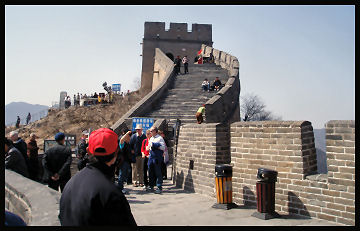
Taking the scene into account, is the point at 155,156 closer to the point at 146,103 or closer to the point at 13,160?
the point at 13,160

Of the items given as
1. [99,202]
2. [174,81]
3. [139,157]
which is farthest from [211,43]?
[99,202]

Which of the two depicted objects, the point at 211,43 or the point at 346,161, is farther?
the point at 211,43

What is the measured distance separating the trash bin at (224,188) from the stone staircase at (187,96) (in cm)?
796

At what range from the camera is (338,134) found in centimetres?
485

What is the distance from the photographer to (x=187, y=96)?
60.1ft

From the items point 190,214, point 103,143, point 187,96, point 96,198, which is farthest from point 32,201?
point 187,96

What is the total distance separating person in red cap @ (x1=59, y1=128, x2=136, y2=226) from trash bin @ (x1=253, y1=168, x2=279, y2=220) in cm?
350

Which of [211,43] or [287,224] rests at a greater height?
[211,43]

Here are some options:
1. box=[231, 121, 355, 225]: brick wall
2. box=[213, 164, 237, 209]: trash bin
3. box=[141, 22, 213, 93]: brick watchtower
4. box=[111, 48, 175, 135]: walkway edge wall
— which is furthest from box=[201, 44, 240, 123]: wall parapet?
box=[141, 22, 213, 93]: brick watchtower

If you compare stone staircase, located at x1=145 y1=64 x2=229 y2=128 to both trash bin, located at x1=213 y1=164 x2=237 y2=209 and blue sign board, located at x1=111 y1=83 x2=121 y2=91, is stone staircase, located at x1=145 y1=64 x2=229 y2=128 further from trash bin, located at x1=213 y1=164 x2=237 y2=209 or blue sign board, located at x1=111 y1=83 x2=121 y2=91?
blue sign board, located at x1=111 y1=83 x2=121 y2=91

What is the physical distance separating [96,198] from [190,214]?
375 cm
